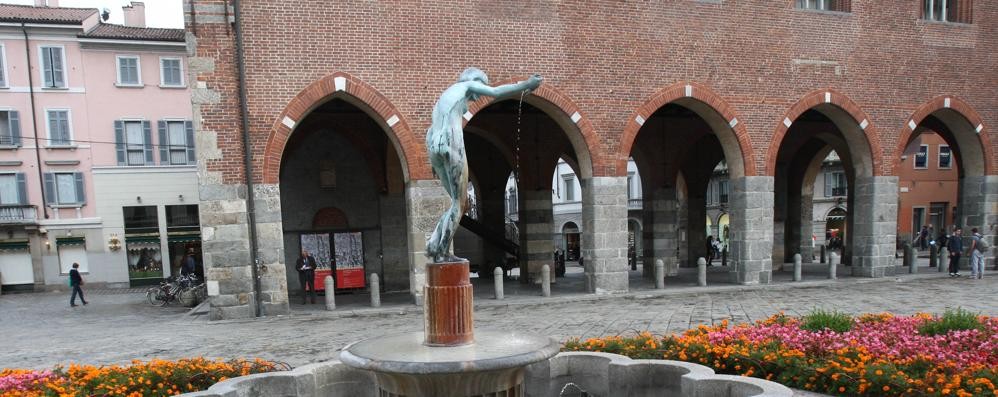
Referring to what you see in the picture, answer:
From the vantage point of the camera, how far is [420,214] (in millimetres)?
12570

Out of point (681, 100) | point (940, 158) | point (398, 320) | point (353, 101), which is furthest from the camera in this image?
point (940, 158)

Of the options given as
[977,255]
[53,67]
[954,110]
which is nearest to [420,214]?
[977,255]

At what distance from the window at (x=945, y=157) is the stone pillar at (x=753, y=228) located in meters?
21.8

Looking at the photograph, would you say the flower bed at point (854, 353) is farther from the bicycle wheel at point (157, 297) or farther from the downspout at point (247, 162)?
the bicycle wheel at point (157, 297)

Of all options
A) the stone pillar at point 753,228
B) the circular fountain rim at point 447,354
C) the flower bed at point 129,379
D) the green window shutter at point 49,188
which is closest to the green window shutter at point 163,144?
the green window shutter at point 49,188

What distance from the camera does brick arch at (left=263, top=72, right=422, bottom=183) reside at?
11.8m

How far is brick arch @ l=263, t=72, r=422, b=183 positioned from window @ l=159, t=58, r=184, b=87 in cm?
1488

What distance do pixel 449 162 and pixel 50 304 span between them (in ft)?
64.2

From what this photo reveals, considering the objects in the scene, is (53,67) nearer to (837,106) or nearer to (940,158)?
(837,106)

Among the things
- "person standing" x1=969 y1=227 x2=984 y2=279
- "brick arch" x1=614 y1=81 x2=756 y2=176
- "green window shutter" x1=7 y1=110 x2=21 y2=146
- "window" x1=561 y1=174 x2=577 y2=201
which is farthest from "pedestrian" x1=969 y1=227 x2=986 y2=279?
"green window shutter" x1=7 y1=110 x2=21 y2=146

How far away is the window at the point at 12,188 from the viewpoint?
2209cm

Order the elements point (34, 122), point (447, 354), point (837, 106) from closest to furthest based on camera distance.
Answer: point (447, 354), point (837, 106), point (34, 122)

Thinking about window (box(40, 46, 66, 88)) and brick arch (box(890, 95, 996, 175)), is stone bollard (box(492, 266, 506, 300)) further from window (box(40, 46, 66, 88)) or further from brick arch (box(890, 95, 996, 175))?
window (box(40, 46, 66, 88))

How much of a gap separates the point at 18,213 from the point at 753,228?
26524 mm
